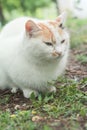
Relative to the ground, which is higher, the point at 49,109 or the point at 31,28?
the point at 31,28

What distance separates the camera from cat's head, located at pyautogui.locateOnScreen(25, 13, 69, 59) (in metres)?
4.29

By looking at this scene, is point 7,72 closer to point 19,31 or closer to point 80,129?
point 19,31

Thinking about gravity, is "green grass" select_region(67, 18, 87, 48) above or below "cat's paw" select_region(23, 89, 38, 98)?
below

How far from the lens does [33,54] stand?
4.38 metres

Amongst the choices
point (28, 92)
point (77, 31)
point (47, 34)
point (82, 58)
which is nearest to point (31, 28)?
point (47, 34)

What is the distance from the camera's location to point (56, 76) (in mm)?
4762

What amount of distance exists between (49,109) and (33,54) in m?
0.62

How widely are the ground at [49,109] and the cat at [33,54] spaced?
15 centimetres

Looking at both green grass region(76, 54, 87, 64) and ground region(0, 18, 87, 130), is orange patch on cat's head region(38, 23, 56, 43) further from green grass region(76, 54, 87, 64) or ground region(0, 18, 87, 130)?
green grass region(76, 54, 87, 64)

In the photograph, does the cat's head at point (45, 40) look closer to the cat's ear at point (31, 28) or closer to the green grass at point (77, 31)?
the cat's ear at point (31, 28)

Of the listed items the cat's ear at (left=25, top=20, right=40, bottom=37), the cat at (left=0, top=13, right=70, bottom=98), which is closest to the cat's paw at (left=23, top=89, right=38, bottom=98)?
the cat at (left=0, top=13, right=70, bottom=98)

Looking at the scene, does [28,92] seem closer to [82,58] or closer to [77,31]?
[82,58]

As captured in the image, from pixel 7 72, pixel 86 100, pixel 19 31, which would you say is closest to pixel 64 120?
pixel 86 100

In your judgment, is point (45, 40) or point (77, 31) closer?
point (45, 40)
